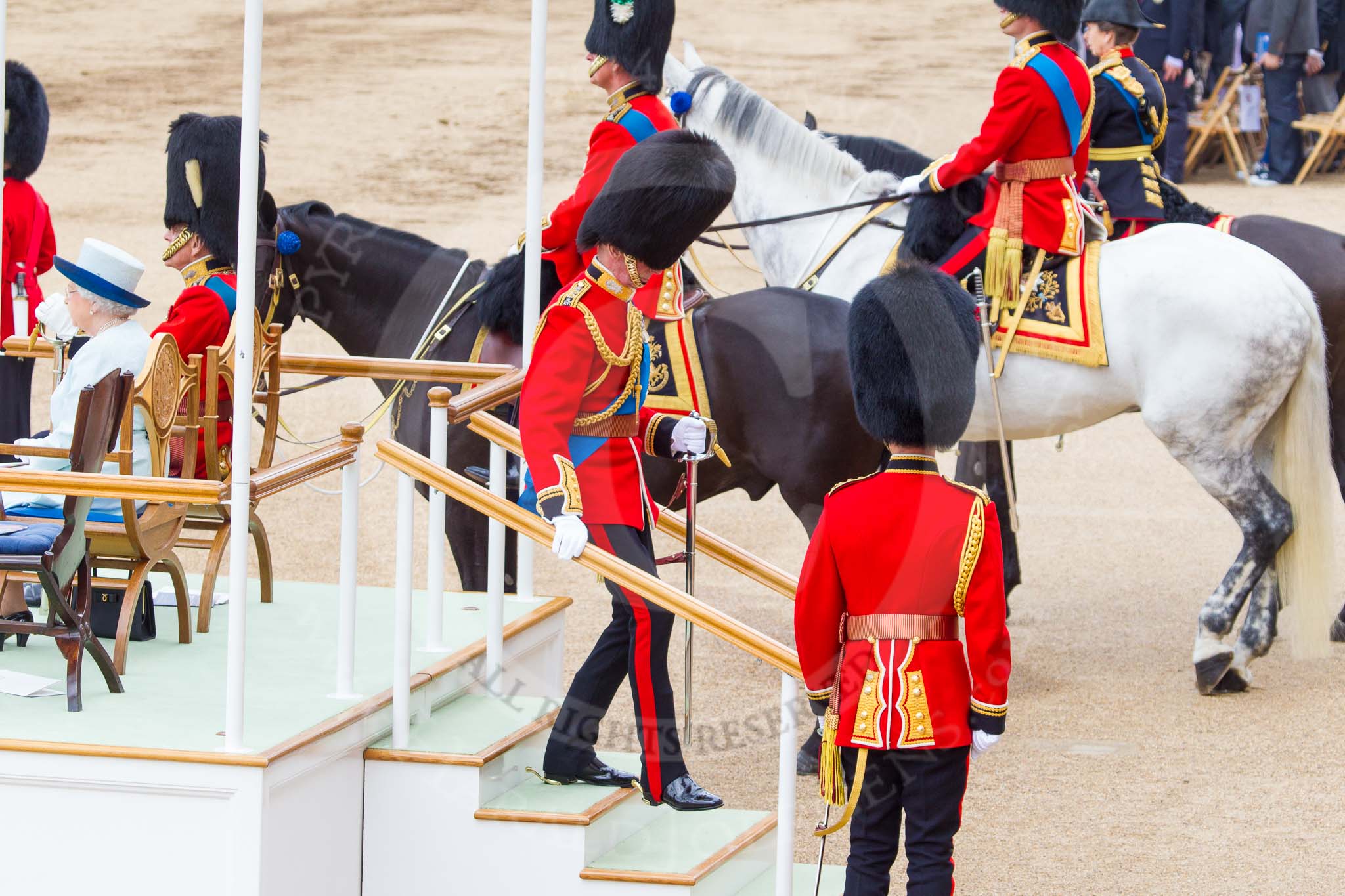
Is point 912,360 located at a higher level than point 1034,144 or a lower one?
lower

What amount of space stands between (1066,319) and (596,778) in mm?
2566

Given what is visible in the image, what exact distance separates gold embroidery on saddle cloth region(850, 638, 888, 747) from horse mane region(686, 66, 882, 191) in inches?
136

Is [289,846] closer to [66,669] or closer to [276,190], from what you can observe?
[66,669]

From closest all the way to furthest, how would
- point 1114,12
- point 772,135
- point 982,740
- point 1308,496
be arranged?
point 982,740 → point 1308,496 → point 1114,12 → point 772,135

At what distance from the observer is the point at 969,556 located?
2.99 metres

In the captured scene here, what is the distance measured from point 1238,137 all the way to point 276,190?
7.02m

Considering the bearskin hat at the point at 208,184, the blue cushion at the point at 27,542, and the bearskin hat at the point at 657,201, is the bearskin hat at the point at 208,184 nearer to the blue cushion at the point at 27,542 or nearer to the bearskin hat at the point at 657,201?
the blue cushion at the point at 27,542

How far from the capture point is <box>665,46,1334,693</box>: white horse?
18.1 ft

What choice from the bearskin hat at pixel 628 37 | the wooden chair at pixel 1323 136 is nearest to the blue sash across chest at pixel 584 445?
the bearskin hat at pixel 628 37

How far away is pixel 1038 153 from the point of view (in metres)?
5.51

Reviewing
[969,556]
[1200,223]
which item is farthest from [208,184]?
[1200,223]

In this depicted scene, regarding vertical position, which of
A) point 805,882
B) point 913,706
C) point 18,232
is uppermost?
point 18,232

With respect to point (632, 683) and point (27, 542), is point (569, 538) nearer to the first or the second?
point (632, 683)

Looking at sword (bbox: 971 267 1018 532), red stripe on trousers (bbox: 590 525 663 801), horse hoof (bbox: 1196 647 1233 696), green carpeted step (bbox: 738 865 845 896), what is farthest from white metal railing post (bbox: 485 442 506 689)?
horse hoof (bbox: 1196 647 1233 696)
